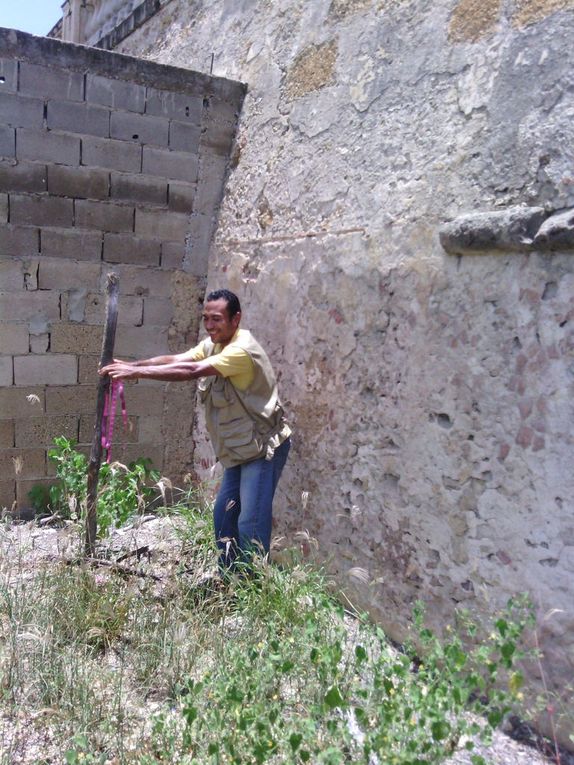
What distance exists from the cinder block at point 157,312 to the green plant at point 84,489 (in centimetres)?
98

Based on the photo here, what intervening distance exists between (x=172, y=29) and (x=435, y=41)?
4.15m

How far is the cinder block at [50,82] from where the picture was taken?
15.4 ft

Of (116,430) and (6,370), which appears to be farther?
(116,430)

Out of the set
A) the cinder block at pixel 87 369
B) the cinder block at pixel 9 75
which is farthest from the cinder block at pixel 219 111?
the cinder block at pixel 87 369

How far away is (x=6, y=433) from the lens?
Result: 4891 mm

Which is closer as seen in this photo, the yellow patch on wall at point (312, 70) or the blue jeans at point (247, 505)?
the blue jeans at point (247, 505)

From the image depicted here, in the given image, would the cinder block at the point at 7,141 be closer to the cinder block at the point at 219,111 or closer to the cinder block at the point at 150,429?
the cinder block at the point at 219,111

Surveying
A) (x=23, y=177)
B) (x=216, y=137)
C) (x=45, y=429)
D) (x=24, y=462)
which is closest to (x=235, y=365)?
(x=45, y=429)

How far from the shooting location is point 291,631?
123 inches

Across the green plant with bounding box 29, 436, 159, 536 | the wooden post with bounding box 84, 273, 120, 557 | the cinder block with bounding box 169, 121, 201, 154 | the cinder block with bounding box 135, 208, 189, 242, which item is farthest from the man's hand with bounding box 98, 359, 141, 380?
the cinder block with bounding box 169, 121, 201, 154

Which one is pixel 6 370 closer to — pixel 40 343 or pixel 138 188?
pixel 40 343

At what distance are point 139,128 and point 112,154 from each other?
0.26 m

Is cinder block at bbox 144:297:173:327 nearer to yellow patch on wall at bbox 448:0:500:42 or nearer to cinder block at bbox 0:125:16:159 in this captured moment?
cinder block at bbox 0:125:16:159

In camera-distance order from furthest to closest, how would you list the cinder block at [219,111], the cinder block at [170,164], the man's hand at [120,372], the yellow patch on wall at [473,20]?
the cinder block at [219,111] < the cinder block at [170,164] < the man's hand at [120,372] < the yellow patch on wall at [473,20]
